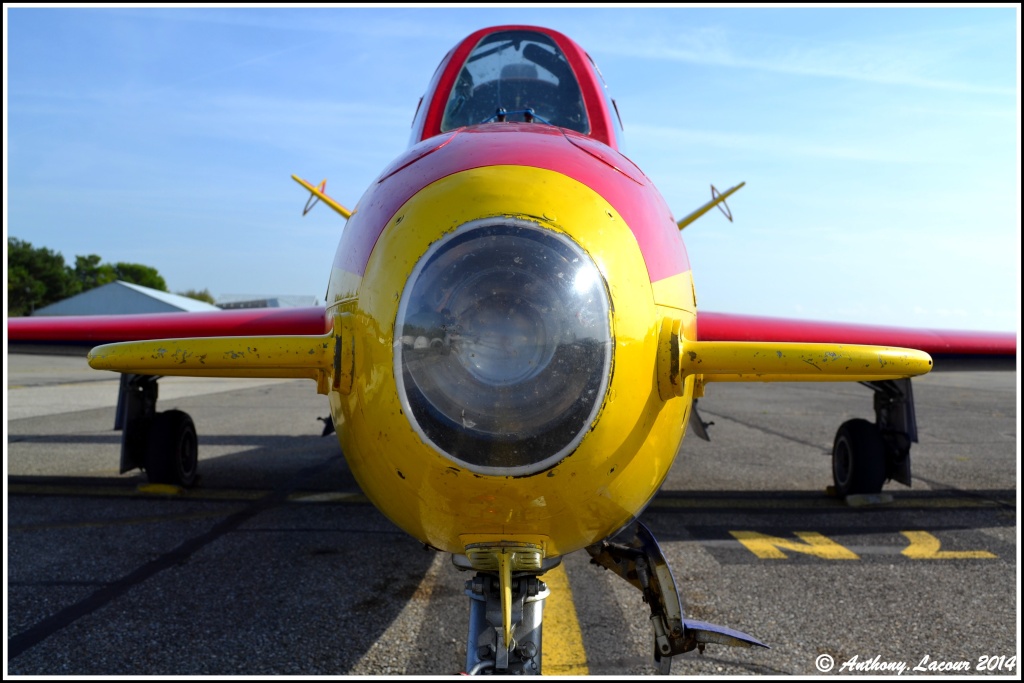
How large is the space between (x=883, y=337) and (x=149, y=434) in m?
6.10

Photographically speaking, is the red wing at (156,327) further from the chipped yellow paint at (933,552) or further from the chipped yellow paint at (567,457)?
the chipped yellow paint at (933,552)

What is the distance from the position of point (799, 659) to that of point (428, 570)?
211 cm

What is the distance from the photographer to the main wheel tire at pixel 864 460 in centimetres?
605

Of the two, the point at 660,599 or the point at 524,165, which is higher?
the point at 524,165

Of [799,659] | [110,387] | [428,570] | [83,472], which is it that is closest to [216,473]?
[83,472]

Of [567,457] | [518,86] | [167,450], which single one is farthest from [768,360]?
[167,450]

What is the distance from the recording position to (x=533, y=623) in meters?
2.34

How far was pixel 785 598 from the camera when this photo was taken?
380 centimetres

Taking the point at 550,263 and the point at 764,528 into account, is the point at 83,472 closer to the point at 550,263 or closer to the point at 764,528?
the point at 764,528

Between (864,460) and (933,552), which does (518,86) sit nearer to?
(933,552)

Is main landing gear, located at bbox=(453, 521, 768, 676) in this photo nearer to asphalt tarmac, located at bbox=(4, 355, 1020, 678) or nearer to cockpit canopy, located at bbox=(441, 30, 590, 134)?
asphalt tarmac, located at bbox=(4, 355, 1020, 678)

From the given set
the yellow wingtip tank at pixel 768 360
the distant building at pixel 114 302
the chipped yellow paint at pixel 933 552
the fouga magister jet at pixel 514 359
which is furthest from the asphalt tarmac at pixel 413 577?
the distant building at pixel 114 302

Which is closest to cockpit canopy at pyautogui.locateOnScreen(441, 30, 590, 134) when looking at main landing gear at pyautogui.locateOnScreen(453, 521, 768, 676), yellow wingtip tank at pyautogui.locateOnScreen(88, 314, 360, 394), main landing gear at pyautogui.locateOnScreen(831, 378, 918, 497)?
yellow wingtip tank at pyautogui.locateOnScreen(88, 314, 360, 394)

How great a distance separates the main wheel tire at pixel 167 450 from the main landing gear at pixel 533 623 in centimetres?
471
